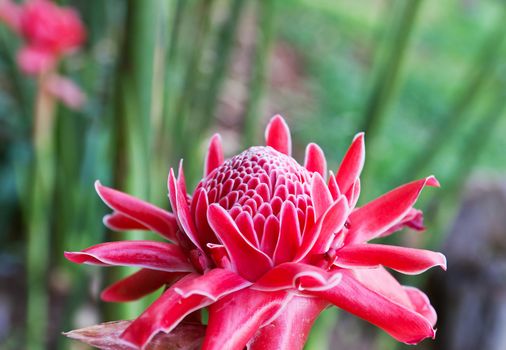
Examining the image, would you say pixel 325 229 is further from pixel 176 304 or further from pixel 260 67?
pixel 260 67

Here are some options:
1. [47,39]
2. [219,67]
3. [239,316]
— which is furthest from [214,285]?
[47,39]

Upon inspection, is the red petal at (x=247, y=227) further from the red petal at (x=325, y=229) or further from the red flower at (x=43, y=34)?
the red flower at (x=43, y=34)

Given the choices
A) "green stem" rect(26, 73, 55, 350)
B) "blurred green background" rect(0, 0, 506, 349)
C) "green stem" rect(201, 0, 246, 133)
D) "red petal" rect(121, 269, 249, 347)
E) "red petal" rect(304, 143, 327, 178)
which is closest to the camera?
"red petal" rect(121, 269, 249, 347)

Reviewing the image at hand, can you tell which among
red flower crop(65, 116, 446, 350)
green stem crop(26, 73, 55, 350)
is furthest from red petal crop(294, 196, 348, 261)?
green stem crop(26, 73, 55, 350)

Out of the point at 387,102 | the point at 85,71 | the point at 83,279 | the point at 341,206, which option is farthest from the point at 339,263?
the point at 85,71

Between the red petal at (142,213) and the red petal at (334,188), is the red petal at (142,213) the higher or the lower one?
the lower one

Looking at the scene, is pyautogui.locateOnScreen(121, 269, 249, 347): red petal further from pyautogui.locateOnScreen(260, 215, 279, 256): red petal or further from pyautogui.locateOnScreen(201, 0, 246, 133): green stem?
pyautogui.locateOnScreen(201, 0, 246, 133): green stem

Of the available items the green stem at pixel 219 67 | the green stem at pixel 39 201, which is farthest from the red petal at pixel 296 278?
the green stem at pixel 39 201
